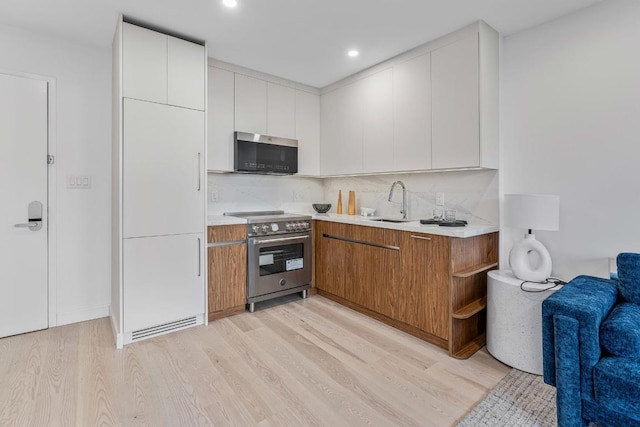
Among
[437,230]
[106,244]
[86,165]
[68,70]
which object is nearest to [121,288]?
[106,244]

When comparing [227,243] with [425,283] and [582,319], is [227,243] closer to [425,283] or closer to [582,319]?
[425,283]

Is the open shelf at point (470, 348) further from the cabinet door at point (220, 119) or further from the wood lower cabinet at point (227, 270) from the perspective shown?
the cabinet door at point (220, 119)

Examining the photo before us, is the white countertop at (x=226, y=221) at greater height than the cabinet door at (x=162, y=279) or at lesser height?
greater

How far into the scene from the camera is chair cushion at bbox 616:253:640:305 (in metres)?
1.74

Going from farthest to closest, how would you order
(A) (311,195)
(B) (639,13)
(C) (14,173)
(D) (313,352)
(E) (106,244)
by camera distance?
(A) (311,195), (E) (106,244), (C) (14,173), (D) (313,352), (B) (639,13)

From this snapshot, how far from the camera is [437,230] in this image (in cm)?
242

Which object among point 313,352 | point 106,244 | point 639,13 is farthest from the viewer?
point 106,244

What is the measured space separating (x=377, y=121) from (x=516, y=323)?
87.0 inches

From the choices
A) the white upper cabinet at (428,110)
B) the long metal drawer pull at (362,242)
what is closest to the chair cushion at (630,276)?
the white upper cabinet at (428,110)

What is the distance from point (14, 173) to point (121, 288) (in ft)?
4.44

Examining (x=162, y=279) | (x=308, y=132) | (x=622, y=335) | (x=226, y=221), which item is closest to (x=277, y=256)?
(x=226, y=221)

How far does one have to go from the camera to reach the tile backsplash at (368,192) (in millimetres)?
2828

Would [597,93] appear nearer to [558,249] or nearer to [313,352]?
[558,249]

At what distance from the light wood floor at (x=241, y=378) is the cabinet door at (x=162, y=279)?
0.19 meters
